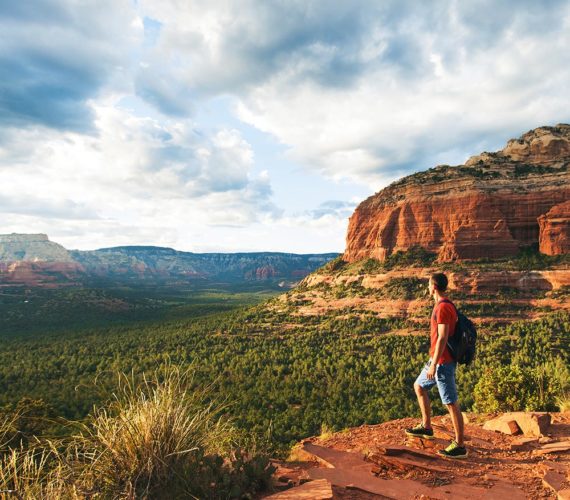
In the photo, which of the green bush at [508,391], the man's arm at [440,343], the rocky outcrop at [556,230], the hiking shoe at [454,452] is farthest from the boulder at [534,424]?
the rocky outcrop at [556,230]

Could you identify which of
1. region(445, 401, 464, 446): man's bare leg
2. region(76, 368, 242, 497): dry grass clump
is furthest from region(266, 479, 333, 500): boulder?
region(445, 401, 464, 446): man's bare leg

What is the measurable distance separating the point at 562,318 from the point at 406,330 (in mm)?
13929

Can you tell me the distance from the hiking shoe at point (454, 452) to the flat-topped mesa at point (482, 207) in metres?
49.8

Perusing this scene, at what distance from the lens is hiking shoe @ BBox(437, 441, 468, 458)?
16.7 ft

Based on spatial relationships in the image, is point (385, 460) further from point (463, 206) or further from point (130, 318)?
point (130, 318)

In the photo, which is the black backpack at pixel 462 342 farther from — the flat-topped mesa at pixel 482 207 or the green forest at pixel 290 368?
the flat-topped mesa at pixel 482 207

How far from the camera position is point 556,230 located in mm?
45031

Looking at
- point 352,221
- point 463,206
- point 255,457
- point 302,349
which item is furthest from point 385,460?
point 352,221

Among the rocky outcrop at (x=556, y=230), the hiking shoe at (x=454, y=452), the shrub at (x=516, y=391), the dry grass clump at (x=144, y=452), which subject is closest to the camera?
the dry grass clump at (x=144, y=452)

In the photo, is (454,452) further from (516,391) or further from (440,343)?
(516,391)

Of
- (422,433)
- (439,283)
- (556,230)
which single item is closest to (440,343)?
(439,283)

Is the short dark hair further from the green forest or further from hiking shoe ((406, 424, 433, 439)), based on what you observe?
the green forest

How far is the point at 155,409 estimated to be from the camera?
12.9 ft

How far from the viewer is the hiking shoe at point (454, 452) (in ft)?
16.7
